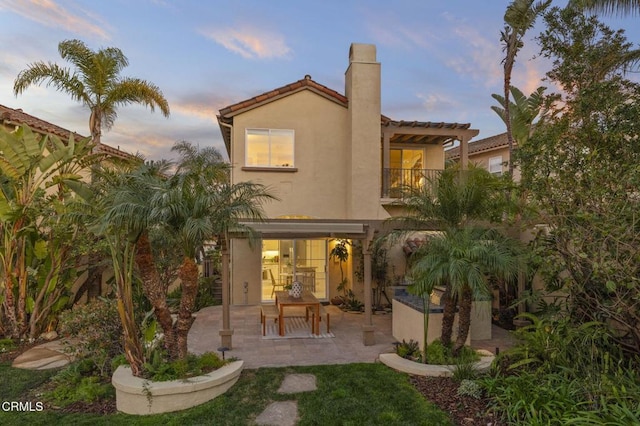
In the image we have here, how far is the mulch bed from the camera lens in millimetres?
5732

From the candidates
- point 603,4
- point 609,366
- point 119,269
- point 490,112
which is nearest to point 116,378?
point 119,269

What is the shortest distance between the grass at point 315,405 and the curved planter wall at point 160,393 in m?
0.14

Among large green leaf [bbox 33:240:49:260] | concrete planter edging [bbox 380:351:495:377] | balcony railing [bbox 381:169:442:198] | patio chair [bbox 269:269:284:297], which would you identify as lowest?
concrete planter edging [bbox 380:351:495:377]

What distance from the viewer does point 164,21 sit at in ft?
43.7

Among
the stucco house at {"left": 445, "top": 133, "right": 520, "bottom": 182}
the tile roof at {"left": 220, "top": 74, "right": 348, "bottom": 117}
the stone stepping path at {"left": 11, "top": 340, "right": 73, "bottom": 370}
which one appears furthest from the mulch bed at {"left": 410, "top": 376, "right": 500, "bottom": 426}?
the stucco house at {"left": 445, "top": 133, "right": 520, "bottom": 182}

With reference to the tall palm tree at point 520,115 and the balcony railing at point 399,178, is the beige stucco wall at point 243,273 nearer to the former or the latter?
the balcony railing at point 399,178

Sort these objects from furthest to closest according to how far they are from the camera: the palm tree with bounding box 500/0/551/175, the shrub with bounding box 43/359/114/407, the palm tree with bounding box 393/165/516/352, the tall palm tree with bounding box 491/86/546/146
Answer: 1. the tall palm tree with bounding box 491/86/546/146
2. the palm tree with bounding box 500/0/551/175
3. the palm tree with bounding box 393/165/516/352
4. the shrub with bounding box 43/359/114/407

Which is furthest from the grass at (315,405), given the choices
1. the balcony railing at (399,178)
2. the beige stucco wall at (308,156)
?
the balcony railing at (399,178)

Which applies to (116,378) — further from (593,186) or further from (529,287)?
(529,287)

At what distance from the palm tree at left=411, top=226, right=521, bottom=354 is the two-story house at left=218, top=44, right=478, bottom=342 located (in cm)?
684

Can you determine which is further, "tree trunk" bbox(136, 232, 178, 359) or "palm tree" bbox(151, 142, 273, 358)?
"tree trunk" bbox(136, 232, 178, 359)

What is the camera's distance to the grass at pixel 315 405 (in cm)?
578

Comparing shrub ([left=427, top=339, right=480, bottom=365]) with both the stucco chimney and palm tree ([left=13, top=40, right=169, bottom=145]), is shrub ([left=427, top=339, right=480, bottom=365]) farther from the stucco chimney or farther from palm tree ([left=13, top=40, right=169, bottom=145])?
palm tree ([left=13, top=40, right=169, bottom=145])

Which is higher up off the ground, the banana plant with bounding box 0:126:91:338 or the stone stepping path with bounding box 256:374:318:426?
the banana plant with bounding box 0:126:91:338
